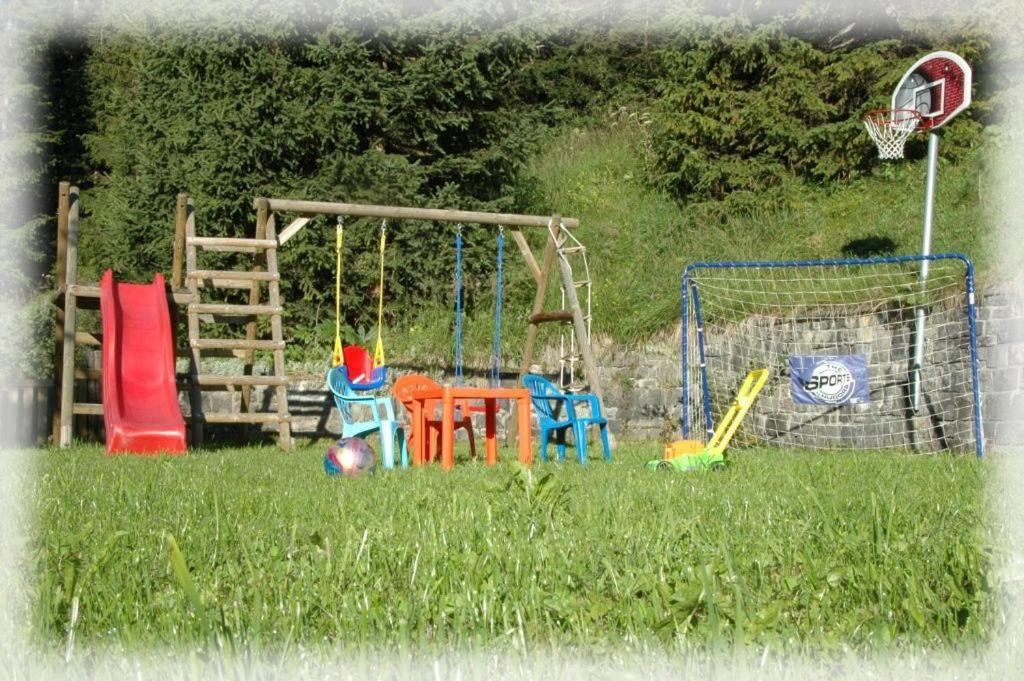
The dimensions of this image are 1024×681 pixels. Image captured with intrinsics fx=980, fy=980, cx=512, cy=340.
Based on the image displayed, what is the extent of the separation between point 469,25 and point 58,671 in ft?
35.8

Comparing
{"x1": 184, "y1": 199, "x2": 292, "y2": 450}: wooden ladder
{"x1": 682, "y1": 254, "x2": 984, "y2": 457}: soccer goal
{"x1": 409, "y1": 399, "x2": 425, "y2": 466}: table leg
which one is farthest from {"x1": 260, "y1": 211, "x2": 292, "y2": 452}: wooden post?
{"x1": 682, "y1": 254, "x2": 984, "y2": 457}: soccer goal

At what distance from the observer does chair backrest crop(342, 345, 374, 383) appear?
345 inches

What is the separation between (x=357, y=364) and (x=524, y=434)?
2.45m

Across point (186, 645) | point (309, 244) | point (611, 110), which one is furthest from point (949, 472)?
point (611, 110)

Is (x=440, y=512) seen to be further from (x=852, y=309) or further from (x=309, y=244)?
(x=309, y=244)

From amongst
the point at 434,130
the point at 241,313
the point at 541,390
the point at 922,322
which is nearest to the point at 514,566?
the point at 541,390

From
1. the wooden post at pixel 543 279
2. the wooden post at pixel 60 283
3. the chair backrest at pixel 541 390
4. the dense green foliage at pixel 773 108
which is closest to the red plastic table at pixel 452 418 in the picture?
the chair backrest at pixel 541 390

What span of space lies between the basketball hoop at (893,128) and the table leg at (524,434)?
5491 mm

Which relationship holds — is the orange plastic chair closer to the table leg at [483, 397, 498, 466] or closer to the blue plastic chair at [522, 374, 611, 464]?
the table leg at [483, 397, 498, 466]

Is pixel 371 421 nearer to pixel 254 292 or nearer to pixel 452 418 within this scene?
pixel 452 418

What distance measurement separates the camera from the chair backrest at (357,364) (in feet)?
28.8

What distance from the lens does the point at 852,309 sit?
9.59 meters

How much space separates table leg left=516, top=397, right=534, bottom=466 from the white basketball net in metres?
5.49

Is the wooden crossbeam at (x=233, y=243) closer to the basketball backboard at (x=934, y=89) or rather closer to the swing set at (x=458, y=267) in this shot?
the swing set at (x=458, y=267)
